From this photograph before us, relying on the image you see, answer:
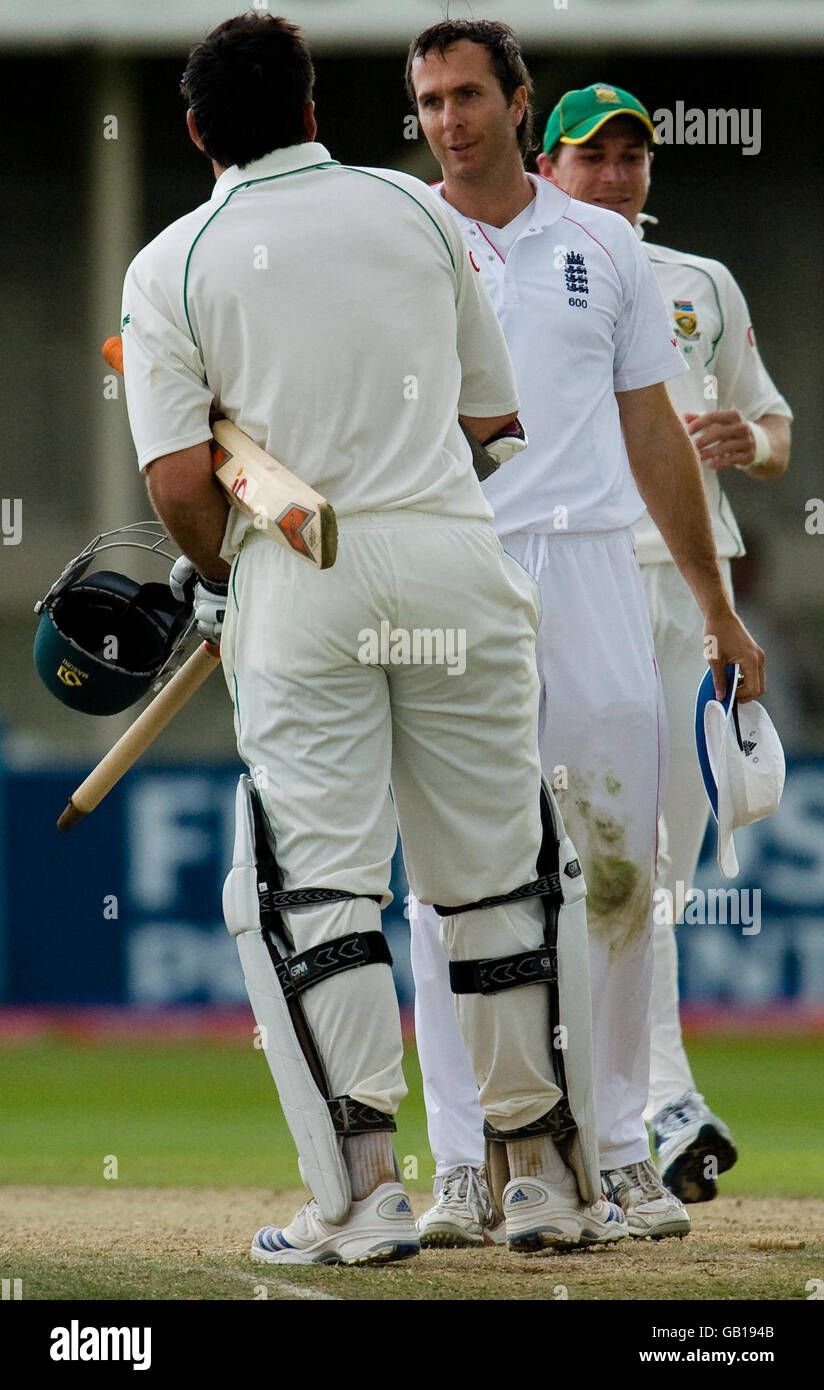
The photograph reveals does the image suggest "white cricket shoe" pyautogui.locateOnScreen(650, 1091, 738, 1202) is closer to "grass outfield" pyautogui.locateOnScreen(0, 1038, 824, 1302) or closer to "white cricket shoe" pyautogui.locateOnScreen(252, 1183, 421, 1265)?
"grass outfield" pyautogui.locateOnScreen(0, 1038, 824, 1302)

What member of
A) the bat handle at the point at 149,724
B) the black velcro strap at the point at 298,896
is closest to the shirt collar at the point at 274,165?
the bat handle at the point at 149,724

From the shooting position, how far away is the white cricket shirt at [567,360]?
410 centimetres

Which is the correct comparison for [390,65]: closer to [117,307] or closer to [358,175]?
[117,307]

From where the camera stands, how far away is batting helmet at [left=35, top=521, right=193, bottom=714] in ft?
12.6

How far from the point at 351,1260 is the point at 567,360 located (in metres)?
1.84

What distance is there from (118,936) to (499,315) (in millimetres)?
5278

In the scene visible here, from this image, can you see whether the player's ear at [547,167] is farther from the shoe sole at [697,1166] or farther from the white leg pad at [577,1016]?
the shoe sole at [697,1166]

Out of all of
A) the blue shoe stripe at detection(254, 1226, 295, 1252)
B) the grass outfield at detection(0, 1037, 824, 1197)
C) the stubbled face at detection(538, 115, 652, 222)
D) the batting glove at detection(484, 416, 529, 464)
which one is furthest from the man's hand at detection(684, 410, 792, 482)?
the blue shoe stripe at detection(254, 1226, 295, 1252)

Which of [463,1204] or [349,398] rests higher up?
[349,398]

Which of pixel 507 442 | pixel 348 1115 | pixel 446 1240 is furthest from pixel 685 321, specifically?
pixel 348 1115

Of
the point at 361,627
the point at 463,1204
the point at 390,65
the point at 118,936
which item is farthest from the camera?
the point at 390,65

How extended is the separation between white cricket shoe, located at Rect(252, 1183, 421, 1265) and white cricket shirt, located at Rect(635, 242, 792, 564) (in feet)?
7.02

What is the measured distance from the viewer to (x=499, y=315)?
415cm

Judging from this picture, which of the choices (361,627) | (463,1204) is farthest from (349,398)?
(463,1204)
